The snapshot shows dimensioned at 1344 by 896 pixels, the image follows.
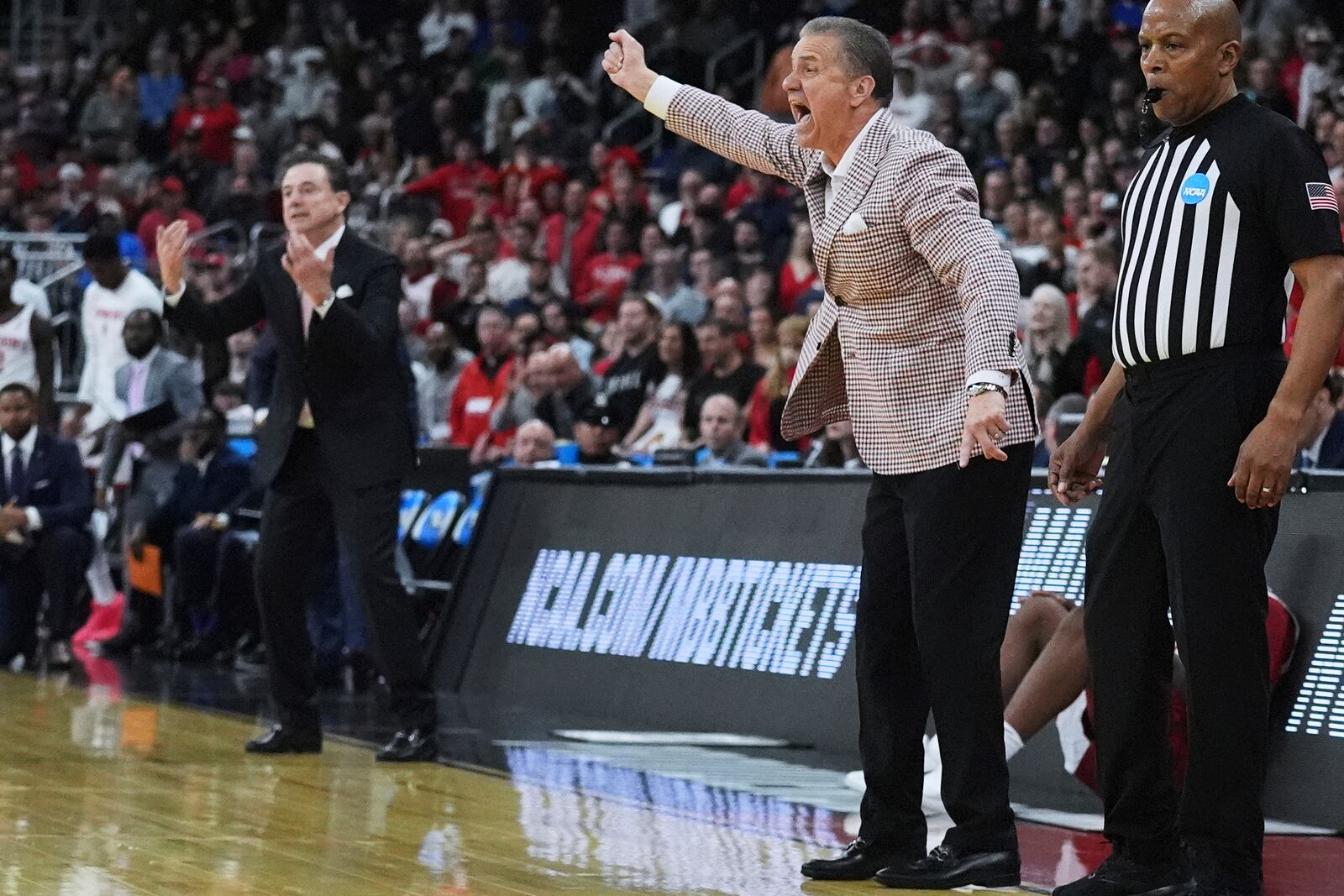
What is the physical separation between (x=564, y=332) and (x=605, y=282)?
6.82 feet

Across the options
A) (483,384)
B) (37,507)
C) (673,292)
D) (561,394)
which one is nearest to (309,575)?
(37,507)

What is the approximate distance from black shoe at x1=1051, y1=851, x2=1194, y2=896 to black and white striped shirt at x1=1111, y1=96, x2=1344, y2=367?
3.42 feet

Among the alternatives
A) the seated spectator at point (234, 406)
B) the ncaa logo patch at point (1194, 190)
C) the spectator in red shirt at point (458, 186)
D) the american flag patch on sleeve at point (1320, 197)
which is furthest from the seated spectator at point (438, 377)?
the american flag patch on sleeve at point (1320, 197)

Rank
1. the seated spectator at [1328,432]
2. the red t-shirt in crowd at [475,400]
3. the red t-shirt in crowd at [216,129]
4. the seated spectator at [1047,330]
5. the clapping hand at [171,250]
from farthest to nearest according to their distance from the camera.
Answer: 1. the red t-shirt in crowd at [216,129]
2. the red t-shirt in crowd at [475,400]
3. the seated spectator at [1047,330]
4. the seated spectator at [1328,432]
5. the clapping hand at [171,250]

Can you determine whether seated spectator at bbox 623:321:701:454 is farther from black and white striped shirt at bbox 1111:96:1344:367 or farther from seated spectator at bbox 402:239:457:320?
black and white striped shirt at bbox 1111:96:1344:367

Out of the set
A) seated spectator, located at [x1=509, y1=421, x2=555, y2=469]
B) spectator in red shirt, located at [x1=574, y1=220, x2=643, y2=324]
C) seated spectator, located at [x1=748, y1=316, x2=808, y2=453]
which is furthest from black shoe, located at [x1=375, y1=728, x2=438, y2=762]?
spectator in red shirt, located at [x1=574, y1=220, x2=643, y2=324]

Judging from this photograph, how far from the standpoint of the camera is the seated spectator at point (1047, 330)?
10.4 m

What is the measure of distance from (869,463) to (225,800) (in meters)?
2.26

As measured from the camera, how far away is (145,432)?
41.4ft

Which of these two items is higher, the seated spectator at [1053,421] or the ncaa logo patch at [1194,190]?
the ncaa logo patch at [1194,190]

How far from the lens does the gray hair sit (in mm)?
4797

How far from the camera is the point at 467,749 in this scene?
7602 mm

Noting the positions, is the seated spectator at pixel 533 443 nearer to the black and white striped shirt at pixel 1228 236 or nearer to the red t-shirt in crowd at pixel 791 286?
the red t-shirt in crowd at pixel 791 286

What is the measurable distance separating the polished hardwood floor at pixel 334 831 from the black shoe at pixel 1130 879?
50cm
